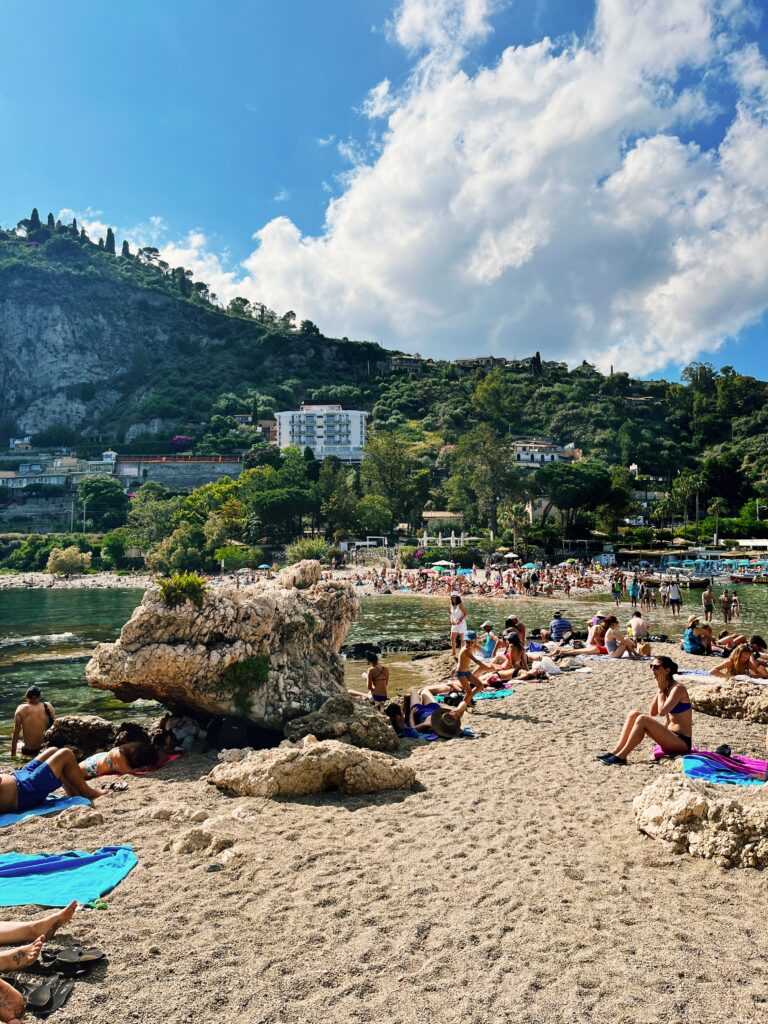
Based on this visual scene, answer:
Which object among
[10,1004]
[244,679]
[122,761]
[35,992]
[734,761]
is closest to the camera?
[10,1004]

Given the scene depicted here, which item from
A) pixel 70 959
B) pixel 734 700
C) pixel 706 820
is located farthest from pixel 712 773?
pixel 70 959

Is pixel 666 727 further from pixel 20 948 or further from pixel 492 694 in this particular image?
pixel 20 948

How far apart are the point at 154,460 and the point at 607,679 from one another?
104 metres

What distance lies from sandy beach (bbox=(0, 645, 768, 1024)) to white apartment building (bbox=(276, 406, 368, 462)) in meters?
111

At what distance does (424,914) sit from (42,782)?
4.52 meters

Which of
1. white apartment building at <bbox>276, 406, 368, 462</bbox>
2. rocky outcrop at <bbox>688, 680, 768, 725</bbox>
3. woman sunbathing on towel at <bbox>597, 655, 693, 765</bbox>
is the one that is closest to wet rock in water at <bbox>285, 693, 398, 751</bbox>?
woman sunbathing on towel at <bbox>597, 655, 693, 765</bbox>

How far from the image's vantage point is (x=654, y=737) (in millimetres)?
7023

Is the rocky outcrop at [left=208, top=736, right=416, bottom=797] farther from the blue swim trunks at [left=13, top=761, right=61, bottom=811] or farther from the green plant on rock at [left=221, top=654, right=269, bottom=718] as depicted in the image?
the green plant on rock at [left=221, top=654, right=269, bottom=718]

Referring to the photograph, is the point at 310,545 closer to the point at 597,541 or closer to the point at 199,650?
the point at 597,541

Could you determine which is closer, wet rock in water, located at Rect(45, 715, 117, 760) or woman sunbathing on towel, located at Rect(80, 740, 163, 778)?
woman sunbathing on towel, located at Rect(80, 740, 163, 778)

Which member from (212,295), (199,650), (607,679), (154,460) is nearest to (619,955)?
(199,650)

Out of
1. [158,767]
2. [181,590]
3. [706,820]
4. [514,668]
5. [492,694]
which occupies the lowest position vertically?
[158,767]

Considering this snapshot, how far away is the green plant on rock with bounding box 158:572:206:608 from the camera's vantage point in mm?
8906

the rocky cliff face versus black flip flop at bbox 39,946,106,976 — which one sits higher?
the rocky cliff face
